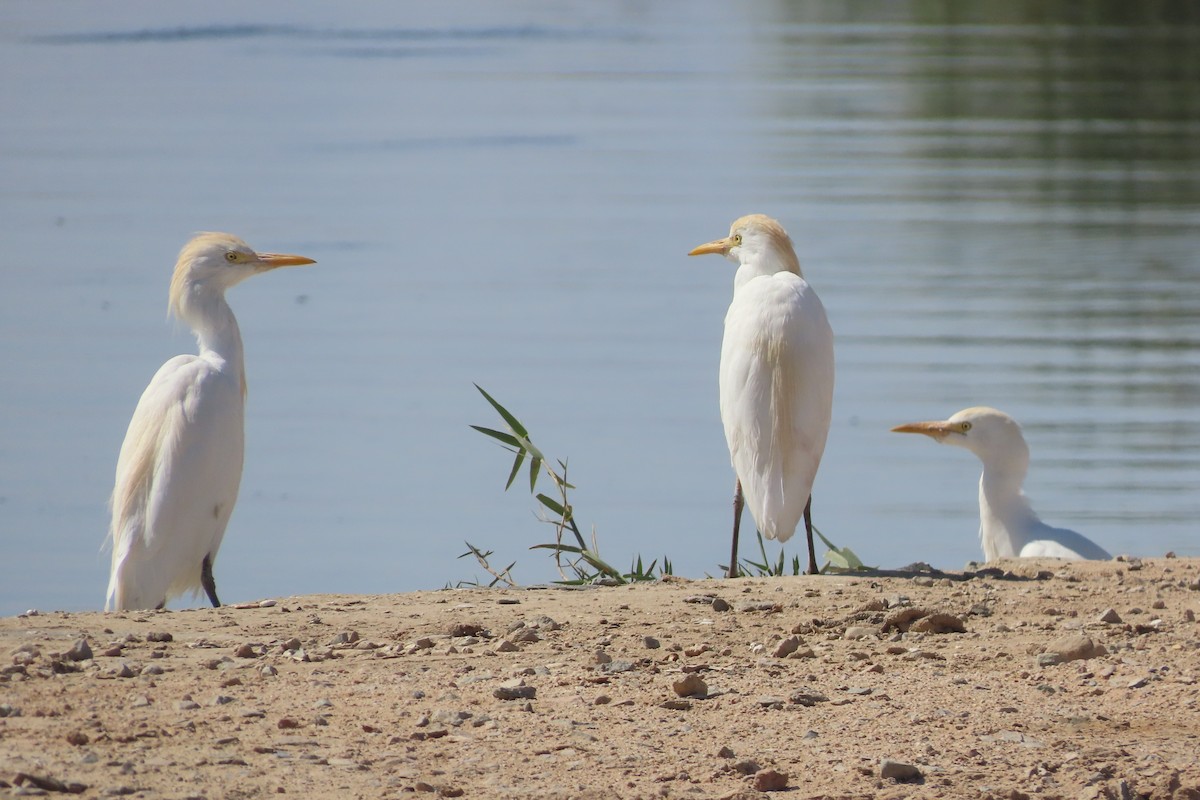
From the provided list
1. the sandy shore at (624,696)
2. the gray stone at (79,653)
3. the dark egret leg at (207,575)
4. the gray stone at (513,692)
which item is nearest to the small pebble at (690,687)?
the sandy shore at (624,696)

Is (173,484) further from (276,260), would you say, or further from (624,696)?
(624,696)

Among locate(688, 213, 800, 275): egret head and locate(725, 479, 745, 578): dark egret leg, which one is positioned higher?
locate(688, 213, 800, 275): egret head

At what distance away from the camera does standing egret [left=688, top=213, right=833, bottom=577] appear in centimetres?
670

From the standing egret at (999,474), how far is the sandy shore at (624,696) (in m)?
2.74

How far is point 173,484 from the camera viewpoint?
21.8 feet

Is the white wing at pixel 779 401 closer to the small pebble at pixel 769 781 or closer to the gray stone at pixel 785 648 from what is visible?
the gray stone at pixel 785 648

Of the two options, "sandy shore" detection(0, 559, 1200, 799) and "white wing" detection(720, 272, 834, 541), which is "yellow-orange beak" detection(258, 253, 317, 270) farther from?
"sandy shore" detection(0, 559, 1200, 799)

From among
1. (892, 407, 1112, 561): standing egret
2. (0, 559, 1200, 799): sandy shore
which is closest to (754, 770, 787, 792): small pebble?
(0, 559, 1200, 799): sandy shore

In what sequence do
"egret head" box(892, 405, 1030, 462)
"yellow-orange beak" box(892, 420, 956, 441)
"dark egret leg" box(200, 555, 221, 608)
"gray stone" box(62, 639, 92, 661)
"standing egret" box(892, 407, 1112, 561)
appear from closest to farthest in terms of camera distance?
"gray stone" box(62, 639, 92, 661) < "dark egret leg" box(200, 555, 221, 608) < "standing egret" box(892, 407, 1112, 561) < "egret head" box(892, 405, 1030, 462) < "yellow-orange beak" box(892, 420, 956, 441)

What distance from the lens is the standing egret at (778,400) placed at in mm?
6699

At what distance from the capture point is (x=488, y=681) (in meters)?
4.42

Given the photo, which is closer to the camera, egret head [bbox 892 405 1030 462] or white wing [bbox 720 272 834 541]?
white wing [bbox 720 272 834 541]

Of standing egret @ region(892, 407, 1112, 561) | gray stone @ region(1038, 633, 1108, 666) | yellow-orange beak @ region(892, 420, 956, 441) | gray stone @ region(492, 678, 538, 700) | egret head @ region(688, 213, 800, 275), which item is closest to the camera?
gray stone @ region(492, 678, 538, 700)

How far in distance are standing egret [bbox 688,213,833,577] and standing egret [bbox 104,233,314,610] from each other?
199 cm
